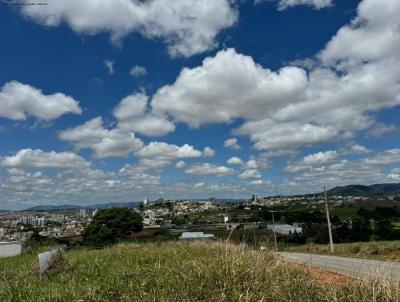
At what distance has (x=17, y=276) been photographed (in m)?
10.7

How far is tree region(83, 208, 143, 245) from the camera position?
5888 cm

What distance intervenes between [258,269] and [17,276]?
6.75 metres

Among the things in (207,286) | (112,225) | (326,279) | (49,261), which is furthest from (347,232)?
(207,286)

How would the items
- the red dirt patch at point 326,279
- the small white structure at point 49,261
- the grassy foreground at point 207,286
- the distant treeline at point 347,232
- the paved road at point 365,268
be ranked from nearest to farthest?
the grassy foreground at point 207,286 < the paved road at point 365,268 < the red dirt patch at point 326,279 < the small white structure at point 49,261 < the distant treeline at point 347,232

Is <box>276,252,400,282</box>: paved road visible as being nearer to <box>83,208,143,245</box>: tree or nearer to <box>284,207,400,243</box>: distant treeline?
<box>284,207,400,243</box>: distant treeline

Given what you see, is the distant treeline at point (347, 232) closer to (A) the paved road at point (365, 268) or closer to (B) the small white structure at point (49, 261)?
(A) the paved road at point (365, 268)

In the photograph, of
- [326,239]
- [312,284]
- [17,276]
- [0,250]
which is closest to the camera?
[312,284]

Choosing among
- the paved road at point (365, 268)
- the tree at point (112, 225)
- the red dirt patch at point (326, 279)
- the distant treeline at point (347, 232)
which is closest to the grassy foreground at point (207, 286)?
the red dirt patch at point (326, 279)

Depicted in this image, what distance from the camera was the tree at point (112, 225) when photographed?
2318 inches

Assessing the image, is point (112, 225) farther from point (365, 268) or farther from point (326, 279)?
point (326, 279)

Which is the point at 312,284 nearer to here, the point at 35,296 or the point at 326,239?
the point at 35,296

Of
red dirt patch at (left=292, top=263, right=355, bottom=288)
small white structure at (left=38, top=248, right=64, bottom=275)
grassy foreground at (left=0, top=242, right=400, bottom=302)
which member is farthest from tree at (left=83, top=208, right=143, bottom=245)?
red dirt patch at (left=292, top=263, right=355, bottom=288)

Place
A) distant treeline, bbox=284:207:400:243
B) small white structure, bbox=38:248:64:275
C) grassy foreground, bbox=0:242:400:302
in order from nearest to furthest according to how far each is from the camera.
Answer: grassy foreground, bbox=0:242:400:302 → small white structure, bbox=38:248:64:275 → distant treeline, bbox=284:207:400:243

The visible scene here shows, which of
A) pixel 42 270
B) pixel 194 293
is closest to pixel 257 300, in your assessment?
pixel 194 293
